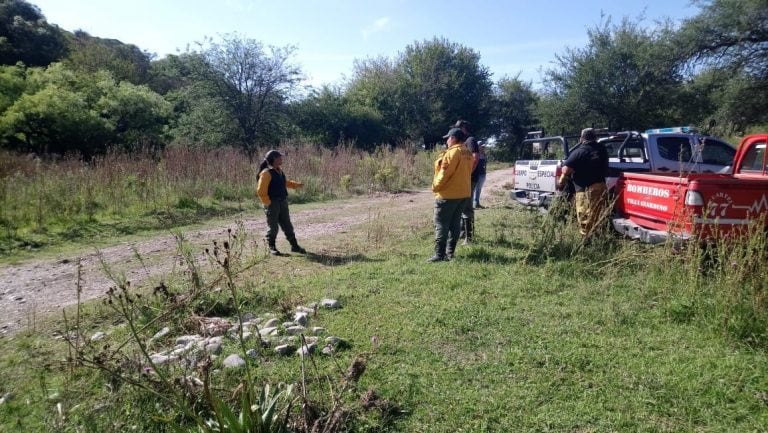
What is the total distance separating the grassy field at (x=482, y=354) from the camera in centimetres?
276

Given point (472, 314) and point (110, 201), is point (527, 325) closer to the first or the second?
point (472, 314)

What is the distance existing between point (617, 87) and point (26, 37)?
3056 centimetres

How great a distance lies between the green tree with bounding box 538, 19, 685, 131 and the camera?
72.4 ft

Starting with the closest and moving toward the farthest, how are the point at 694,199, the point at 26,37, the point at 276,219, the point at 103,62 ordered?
the point at 694,199 < the point at 276,219 < the point at 26,37 < the point at 103,62

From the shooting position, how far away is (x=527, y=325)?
407 cm

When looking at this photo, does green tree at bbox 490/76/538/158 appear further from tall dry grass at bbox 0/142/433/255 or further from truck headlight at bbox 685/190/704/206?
truck headlight at bbox 685/190/704/206

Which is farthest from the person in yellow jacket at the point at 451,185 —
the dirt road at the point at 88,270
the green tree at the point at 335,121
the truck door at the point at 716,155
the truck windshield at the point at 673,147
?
the green tree at the point at 335,121

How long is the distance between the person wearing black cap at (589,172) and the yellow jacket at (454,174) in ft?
4.93

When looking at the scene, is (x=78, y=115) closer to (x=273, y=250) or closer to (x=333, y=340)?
(x=273, y=250)

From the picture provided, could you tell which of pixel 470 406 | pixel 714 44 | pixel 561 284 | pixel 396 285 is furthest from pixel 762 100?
pixel 470 406

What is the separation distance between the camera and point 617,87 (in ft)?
77.9

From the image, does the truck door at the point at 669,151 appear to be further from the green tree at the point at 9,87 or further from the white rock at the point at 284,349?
the green tree at the point at 9,87

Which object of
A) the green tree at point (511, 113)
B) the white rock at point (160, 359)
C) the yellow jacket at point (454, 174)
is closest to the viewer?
the white rock at point (160, 359)

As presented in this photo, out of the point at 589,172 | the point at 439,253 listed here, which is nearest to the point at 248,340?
the point at 439,253
